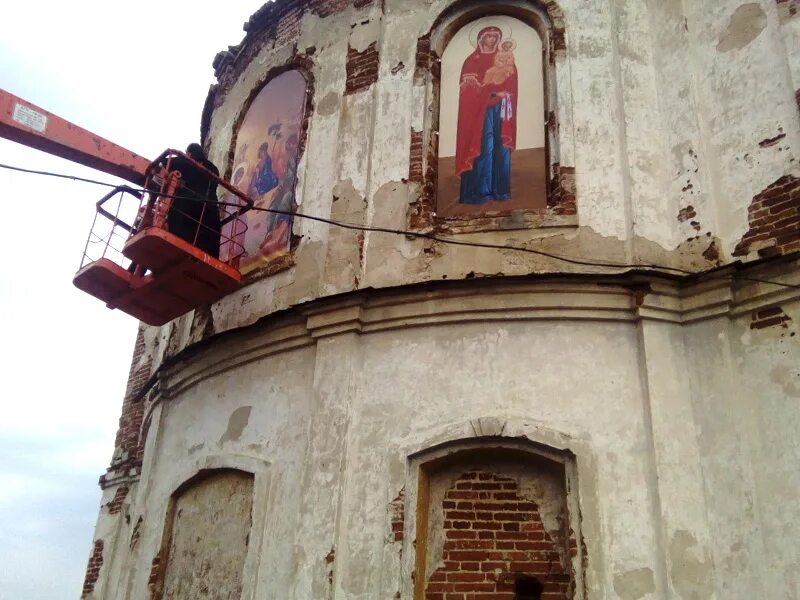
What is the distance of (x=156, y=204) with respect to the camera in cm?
827

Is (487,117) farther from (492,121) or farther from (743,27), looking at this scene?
(743,27)

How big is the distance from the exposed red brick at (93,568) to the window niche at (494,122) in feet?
25.7

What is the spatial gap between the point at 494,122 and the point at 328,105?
196 cm

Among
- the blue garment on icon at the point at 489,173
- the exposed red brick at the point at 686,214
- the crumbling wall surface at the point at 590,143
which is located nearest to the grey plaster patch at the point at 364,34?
the crumbling wall surface at the point at 590,143

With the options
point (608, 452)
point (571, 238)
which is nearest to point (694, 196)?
point (571, 238)

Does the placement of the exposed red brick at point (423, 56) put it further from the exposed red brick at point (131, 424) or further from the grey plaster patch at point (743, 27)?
the exposed red brick at point (131, 424)

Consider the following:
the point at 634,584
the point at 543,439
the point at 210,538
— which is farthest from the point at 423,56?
the point at 634,584

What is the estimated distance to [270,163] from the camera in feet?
31.4

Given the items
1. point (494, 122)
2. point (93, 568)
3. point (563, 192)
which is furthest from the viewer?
point (93, 568)

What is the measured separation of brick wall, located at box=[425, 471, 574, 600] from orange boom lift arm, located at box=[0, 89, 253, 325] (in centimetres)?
339

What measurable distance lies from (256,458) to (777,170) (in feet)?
16.9

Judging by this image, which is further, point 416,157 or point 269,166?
point 269,166

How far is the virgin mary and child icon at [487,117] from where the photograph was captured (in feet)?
25.7

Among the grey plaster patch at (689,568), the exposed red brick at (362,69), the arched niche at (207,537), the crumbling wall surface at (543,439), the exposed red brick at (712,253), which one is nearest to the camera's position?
the grey plaster patch at (689,568)
